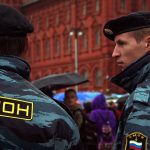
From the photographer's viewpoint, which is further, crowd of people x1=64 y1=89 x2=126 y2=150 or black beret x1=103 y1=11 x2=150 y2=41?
crowd of people x1=64 y1=89 x2=126 y2=150

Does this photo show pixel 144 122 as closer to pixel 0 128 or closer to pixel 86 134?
pixel 0 128

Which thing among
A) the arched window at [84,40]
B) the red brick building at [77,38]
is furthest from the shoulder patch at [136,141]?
the arched window at [84,40]

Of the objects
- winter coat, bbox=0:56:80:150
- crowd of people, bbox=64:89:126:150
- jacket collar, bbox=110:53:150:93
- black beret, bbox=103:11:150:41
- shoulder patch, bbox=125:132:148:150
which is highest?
black beret, bbox=103:11:150:41

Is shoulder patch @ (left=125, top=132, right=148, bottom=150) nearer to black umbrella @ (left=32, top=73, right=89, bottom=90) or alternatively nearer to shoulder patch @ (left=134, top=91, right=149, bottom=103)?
shoulder patch @ (left=134, top=91, right=149, bottom=103)

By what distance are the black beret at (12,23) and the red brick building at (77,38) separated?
1411 inches

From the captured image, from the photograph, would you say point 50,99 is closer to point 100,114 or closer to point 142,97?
point 142,97

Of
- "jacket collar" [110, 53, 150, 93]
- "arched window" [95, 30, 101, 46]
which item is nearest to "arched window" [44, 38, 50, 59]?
"arched window" [95, 30, 101, 46]

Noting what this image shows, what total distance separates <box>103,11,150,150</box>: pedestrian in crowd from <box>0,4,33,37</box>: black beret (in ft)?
1.82

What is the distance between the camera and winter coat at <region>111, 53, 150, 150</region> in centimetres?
196

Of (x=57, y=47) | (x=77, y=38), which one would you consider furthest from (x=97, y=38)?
(x=57, y=47)

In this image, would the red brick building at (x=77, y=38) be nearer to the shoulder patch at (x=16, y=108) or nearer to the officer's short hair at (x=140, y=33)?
the officer's short hair at (x=140, y=33)

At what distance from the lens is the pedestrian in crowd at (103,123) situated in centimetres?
710

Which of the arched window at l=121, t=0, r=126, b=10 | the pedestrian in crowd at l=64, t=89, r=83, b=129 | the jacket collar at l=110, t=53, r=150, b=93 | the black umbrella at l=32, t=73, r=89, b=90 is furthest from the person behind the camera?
the arched window at l=121, t=0, r=126, b=10

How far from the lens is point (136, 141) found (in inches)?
76.9
